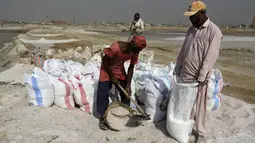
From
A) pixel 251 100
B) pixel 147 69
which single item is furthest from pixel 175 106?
pixel 251 100

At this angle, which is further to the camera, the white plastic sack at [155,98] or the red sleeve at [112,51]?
the white plastic sack at [155,98]

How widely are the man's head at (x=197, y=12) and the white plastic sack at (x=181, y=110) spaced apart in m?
0.68

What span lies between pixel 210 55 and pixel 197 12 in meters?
0.46

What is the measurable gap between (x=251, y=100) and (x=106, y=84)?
2.98 m

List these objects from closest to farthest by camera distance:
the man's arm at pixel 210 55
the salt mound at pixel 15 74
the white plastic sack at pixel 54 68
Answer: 1. the man's arm at pixel 210 55
2. the white plastic sack at pixel 54 68
3. the salt mound at pixel 15 74

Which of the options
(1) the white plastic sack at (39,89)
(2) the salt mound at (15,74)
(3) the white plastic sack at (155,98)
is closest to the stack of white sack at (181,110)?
(3) the white plastic sack at (155,98)

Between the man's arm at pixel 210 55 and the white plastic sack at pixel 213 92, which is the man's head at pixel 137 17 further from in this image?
the man's arm at pixel 210 55

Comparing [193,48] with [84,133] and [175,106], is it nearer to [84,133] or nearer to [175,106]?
[175,106]

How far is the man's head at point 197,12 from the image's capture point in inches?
102

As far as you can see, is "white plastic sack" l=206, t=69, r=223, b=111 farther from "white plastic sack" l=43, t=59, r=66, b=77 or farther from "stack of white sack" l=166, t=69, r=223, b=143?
"white plastic sack" l=43, t=59, r=66, b=77

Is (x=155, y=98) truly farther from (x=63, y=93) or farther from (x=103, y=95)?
(x=63, y=93)

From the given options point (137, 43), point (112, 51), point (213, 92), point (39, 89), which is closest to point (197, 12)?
point (137, 43)

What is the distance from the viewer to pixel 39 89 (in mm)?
3469

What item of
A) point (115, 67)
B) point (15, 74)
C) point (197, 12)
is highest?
point (197, 12)
